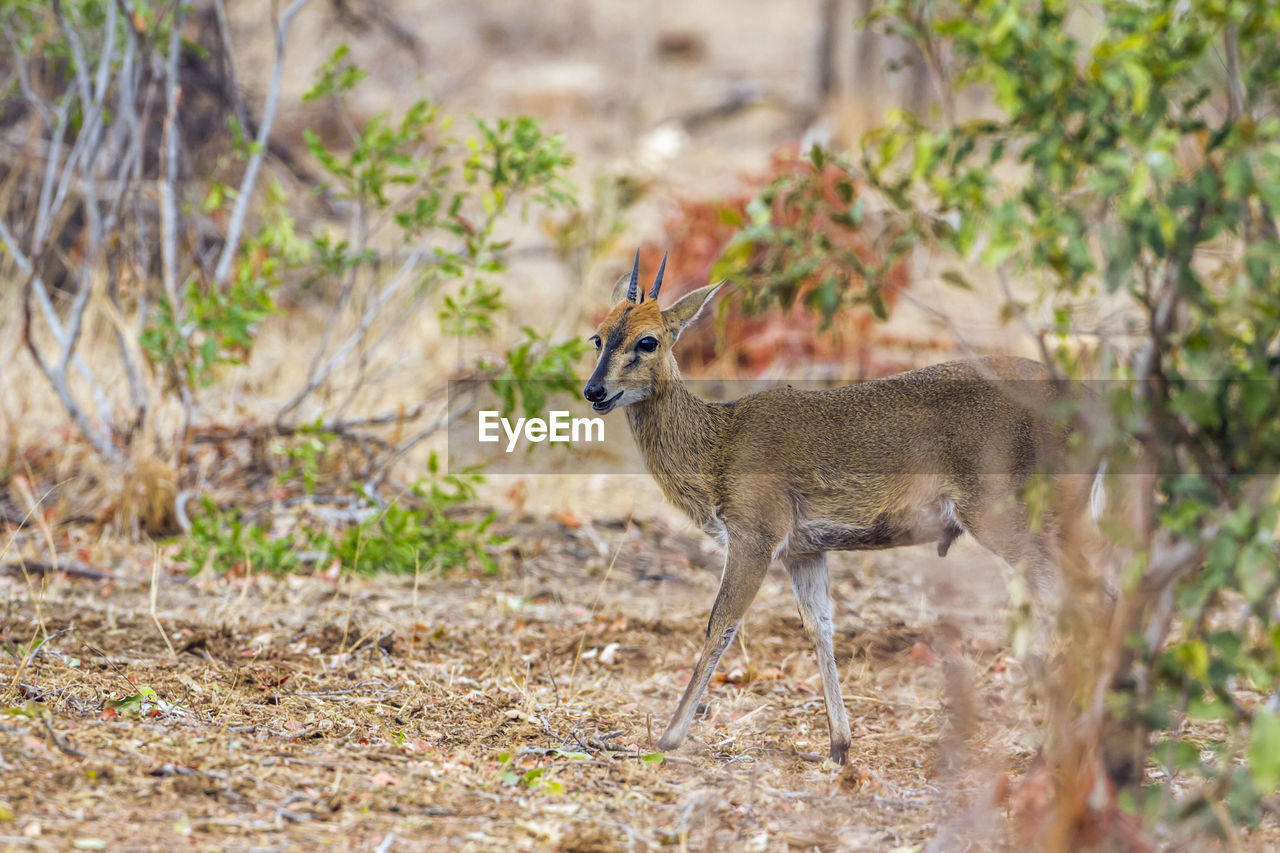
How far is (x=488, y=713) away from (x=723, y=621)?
949mm

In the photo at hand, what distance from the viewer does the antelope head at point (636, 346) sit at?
15.8 ft

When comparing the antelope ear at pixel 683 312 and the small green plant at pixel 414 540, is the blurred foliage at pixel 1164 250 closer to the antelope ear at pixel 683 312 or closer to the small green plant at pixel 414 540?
the antelope ear at pixel 683 312

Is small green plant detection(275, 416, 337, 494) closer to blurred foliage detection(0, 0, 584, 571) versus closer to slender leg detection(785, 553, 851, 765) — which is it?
blurred foliage detection(0, 0, 584, 571)

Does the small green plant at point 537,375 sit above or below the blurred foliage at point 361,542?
above

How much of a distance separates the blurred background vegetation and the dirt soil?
1.51 ft

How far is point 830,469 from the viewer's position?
4.72m

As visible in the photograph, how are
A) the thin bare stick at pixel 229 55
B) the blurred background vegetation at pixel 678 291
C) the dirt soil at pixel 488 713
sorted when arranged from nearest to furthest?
the blurred background vegetation at pixel 678 291
the dirt soil at pixel 488 713
the thin bare stick at pixel 229 55

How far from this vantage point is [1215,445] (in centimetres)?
293

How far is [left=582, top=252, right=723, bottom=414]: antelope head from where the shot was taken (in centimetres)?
482

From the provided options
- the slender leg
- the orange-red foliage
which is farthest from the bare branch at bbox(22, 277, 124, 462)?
the orange-red foliage

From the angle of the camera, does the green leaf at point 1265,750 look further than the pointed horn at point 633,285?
A: No

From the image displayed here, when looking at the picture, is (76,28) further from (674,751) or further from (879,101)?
(879,101)

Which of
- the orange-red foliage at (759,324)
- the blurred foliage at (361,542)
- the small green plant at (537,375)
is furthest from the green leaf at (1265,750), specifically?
the orange-red foliage at (759,324)

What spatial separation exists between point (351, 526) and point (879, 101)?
12.9 m
